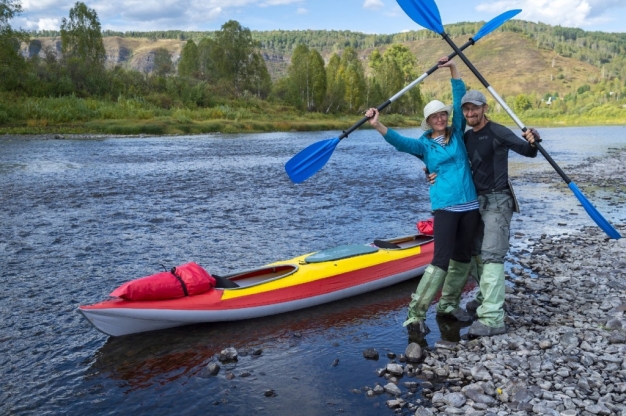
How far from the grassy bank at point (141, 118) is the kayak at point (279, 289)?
34.1 metres

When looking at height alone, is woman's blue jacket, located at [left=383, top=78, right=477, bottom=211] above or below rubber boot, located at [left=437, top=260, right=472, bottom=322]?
above

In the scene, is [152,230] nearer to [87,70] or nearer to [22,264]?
[22,264]

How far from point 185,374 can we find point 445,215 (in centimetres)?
320

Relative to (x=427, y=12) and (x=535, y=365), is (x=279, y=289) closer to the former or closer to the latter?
(x=535, y=365)

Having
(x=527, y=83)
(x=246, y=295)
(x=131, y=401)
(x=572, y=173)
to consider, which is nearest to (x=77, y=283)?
(x=246, y=295)

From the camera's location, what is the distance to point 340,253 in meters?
7.57

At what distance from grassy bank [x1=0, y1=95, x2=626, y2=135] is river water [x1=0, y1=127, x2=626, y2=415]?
16.9m

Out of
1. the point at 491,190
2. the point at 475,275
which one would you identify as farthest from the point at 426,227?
the point at 491,190

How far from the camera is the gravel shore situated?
437 centimetres

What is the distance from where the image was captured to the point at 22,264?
29.7 feet

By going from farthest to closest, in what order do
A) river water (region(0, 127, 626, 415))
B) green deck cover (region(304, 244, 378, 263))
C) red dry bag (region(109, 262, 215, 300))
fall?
1. green deck cover (region(304, 244, 378, 263))
2. red dry bag (region(109, 262, 215, 300))
3. river water (region(0, 127, 626, 415))

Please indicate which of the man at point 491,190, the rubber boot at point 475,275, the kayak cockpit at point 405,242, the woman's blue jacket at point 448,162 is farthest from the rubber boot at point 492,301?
the kayak cockpit at point 405,242

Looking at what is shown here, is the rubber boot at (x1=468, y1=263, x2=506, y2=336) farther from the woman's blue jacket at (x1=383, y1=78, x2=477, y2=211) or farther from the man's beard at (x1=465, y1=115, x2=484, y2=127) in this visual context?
the man's beard at (x1=465, y1=115, x2=484, y2=127)

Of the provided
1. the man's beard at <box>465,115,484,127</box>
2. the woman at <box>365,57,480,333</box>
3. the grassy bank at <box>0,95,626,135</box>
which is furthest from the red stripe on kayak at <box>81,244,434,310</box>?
the grassy bank at <box>0,95,626,135</box>
